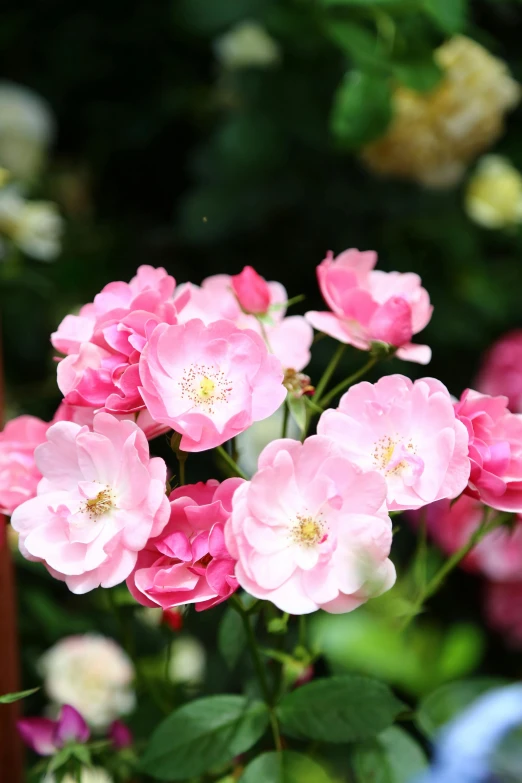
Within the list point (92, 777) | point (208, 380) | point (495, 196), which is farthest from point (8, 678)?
point (495, 196)

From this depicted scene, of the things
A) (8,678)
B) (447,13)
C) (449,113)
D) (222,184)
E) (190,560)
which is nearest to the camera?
(190,560)

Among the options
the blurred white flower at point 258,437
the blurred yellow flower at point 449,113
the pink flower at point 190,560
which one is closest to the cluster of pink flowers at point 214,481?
the pink flower at point 190,560

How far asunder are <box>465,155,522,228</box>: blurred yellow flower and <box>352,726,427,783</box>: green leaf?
0.64m

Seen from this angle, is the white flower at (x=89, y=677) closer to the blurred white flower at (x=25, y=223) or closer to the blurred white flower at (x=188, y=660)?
the blurred white flower at (x=188, y=660)

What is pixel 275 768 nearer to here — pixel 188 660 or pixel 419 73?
pixel 188 660

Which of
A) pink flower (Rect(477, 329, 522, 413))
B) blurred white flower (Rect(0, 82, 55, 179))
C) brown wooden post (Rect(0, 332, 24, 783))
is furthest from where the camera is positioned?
blurred white flower (Rect(0, 82, 55, 179))

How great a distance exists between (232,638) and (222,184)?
2.21 feet

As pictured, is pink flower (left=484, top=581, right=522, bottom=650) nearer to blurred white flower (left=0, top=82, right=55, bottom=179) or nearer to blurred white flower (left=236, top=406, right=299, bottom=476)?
blurred white flower (left=236, top=406, right=299, bottom=476)

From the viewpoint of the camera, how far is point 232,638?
440mm

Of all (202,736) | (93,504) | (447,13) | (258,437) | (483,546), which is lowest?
(483,546)

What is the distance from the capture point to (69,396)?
1.16ft

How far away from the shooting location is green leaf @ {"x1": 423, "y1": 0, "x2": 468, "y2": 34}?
661mm

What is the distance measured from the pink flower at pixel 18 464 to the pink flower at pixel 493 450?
0.19 meters

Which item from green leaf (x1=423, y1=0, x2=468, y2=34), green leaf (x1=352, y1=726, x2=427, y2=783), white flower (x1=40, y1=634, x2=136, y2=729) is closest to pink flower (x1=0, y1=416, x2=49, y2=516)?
green leaf (x1=352, y1=726, x2=427, y2=783)
